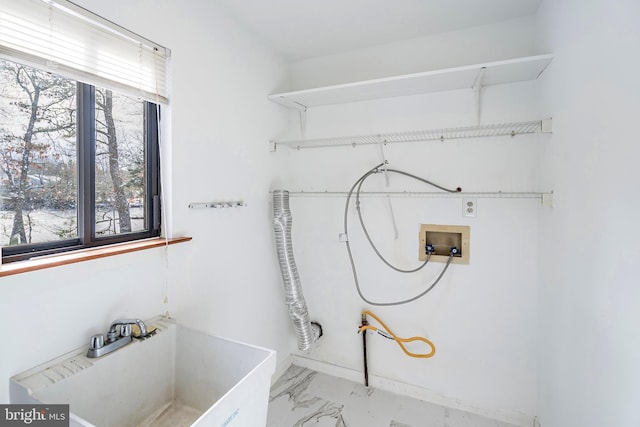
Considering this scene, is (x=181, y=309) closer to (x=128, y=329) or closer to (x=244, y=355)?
(x=128, y=329)

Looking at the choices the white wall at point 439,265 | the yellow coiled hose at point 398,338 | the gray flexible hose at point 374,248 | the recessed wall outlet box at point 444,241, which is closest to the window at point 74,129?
the white wall at point 439,265

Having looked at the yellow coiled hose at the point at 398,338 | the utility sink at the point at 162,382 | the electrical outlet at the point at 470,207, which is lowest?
the yellow coiled hose at the point at 398,338

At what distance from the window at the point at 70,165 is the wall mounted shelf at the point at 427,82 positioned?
1.07 m

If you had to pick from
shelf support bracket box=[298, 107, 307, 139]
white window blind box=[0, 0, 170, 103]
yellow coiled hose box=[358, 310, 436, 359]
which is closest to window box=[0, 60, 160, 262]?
white window blind box=[0, 0, 170, 103]

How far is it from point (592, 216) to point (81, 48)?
2.08 meters

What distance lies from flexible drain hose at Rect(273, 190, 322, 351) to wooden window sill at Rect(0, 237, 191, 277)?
771 millimetres

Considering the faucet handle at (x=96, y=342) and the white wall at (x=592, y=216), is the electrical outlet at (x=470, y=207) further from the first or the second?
the faucet handle at (x=96, y=342)

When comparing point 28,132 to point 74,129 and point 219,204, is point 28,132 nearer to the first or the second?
point 74,129

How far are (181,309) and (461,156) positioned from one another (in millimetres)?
1967

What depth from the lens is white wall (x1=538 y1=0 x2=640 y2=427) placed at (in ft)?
2.91

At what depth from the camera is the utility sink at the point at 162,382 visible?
939 millimetres

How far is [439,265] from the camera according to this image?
80.2 inches

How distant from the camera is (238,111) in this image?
6.15 ft

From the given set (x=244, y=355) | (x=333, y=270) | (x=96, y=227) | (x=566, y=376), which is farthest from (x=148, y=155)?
(x=566, y=376)
